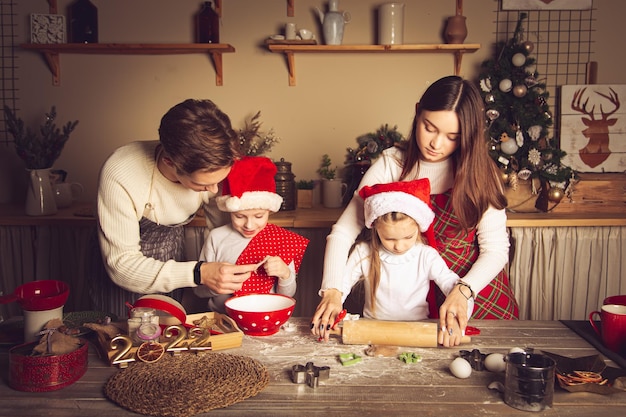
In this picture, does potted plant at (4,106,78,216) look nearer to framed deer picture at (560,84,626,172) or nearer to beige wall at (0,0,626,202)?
beige wall at (0,0,626,202)

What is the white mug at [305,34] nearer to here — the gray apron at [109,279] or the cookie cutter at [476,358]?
the gray apron at [109,279]

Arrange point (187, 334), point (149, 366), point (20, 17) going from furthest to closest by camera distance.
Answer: point (20, 17)
point (187, 334)
point (149, 366)

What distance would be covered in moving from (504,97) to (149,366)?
245 cm

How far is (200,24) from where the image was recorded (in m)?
3.31

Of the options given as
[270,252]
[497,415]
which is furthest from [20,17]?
[497,415]

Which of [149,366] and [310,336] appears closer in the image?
[149,366]

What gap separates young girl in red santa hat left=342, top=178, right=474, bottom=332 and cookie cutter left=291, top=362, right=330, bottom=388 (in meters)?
0.63

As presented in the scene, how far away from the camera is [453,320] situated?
5.03 ft

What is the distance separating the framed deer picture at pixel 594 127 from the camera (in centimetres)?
336

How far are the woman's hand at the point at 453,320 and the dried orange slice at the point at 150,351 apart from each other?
2.30ft

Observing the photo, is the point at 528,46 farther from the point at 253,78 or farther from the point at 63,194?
the point at 63,194

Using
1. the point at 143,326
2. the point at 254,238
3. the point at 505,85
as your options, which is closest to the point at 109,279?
the point at 254,238

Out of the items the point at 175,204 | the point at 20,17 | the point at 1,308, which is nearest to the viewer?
the point at 175,204

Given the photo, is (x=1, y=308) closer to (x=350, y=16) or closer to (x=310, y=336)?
(x=310, y=336)
